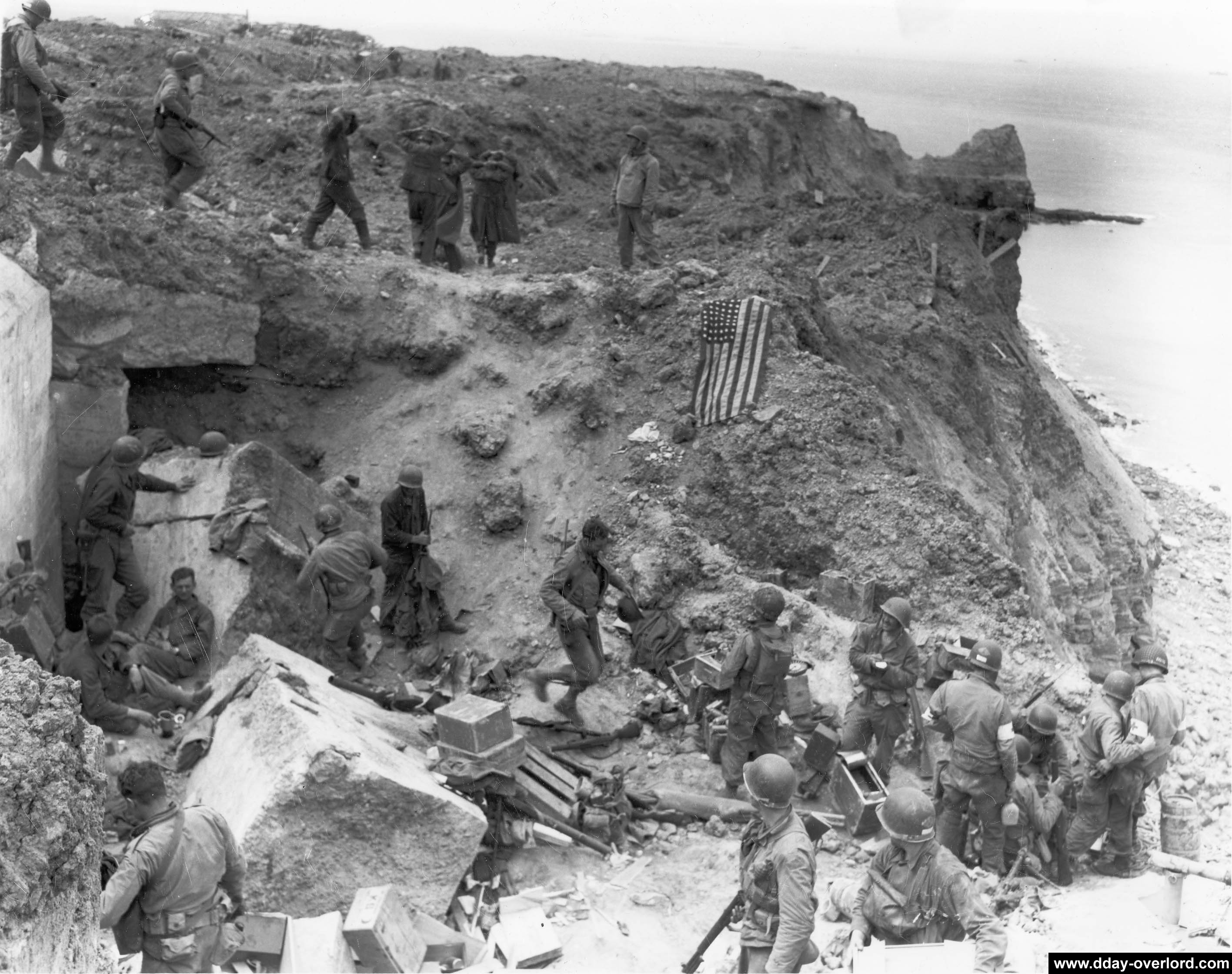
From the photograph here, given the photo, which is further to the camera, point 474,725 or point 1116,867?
point 1116,867

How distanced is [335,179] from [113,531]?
519cm

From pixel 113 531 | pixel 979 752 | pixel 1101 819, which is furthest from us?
pixel 113 531

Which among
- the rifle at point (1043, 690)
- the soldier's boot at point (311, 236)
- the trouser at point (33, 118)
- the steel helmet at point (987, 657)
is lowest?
the rifle at point (1043, 690)

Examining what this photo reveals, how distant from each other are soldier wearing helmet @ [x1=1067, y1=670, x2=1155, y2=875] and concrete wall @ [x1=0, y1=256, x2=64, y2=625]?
7.46m

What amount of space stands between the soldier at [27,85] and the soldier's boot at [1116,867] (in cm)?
1149

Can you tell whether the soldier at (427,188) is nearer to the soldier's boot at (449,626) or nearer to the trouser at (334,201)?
the trouser at (334,201)

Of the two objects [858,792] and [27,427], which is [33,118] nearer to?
[27,427]

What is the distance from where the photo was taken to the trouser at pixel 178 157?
13016mm

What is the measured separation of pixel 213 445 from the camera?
1028 centimetres

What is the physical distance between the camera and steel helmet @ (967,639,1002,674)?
25.2 feet

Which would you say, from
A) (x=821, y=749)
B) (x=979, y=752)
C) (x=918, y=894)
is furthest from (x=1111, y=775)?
(x=918, y=894)

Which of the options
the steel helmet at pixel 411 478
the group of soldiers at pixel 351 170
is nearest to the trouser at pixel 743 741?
the steel helmet at pixel 411 478

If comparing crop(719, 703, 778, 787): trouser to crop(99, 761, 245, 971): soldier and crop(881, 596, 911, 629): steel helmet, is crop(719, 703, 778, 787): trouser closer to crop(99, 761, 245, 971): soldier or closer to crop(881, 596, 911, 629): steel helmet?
crop(881, 596, 911, 629): steel helmet

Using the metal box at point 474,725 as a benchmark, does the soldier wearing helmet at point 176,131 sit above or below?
above
